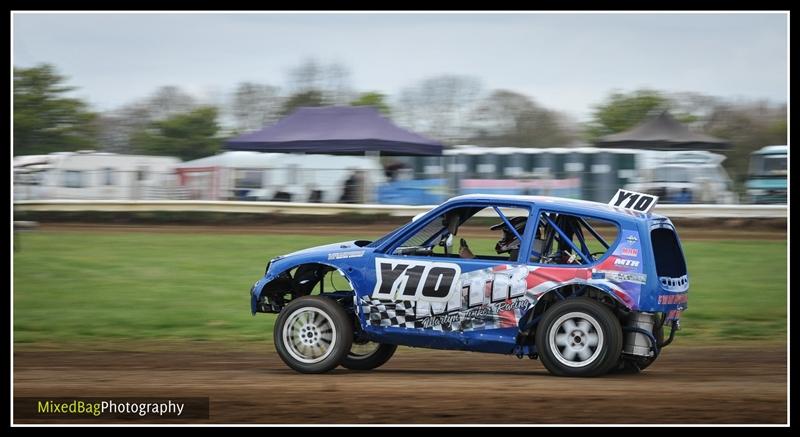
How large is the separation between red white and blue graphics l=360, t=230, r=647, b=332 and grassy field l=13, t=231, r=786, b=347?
165 inches

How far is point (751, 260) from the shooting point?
1944 cm

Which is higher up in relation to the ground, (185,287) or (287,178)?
(287,178)

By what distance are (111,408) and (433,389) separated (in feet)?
8.34

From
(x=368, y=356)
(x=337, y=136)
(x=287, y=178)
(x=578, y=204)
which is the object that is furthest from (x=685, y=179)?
(x=368, y=356)

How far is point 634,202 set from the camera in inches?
367

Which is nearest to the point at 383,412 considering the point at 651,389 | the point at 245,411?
the point at 245,411

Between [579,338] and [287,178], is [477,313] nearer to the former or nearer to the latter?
[579,338]

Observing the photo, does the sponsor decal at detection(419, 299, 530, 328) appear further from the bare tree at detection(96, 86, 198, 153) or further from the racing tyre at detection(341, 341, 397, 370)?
the bare tree at detection(96, 86, 198, 153)

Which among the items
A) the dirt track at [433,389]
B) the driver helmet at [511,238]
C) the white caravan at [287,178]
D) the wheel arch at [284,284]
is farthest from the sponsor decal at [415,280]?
the white caravan at [287,178]

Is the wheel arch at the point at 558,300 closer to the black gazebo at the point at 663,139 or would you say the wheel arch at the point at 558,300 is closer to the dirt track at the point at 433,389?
the dirt track at the point at 433,389

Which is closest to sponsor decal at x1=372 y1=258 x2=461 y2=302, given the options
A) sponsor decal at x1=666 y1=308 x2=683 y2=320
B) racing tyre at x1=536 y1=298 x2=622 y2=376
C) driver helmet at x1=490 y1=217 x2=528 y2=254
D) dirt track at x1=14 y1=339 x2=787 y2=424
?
driver helmet at x1=490 y1=217 x2=528 y2=254

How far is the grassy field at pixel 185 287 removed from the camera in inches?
524

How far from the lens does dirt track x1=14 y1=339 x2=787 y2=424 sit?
25.0 ft

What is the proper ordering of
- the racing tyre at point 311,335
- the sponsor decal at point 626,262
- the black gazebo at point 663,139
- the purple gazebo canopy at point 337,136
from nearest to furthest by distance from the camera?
1. the sponsor decal at point 626,262
2. the racing tyre at point 311,335
3. the purple gazebo canopy at point 337,136
4. the black gazebo at point 663,139
